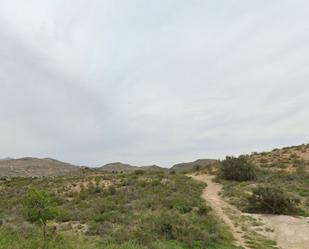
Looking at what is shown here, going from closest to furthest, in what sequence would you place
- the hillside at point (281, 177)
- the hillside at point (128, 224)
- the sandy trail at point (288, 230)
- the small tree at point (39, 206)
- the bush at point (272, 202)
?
the hillside at point (128, 224) → the small tree at point (39, 206) → the sandy trail at point (288, 230) → the bush at point (272, 202) → the hillside at point (281, 177)

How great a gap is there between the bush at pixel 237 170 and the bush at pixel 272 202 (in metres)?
8.63

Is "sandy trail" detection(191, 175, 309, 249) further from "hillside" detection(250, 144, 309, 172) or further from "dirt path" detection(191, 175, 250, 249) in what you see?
"hillside" detection(250, 144, 309, 172)

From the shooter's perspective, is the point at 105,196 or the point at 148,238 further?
the point at 105,196

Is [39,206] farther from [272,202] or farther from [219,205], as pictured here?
[272,202]

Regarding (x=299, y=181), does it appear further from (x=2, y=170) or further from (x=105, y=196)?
(x=2, y=170)

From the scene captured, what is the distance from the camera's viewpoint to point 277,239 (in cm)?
1352

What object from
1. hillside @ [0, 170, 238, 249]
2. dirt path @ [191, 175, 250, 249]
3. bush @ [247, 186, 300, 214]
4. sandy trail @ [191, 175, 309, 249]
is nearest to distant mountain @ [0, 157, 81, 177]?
dirt path @ [191, 175, 250, 249]

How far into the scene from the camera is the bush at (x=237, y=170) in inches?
1059

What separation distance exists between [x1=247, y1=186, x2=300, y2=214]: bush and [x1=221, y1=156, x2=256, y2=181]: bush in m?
8.63

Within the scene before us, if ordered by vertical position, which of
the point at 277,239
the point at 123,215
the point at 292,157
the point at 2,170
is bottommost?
the point at 277,239

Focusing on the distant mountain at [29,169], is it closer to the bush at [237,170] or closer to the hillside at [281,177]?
the hillside at [281,177]

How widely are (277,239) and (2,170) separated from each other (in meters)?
63.6

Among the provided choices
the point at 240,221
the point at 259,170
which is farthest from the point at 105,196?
the point at 259,170

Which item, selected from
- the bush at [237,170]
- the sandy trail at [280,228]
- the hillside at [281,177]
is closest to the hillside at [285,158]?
the hillside at [281,177]
